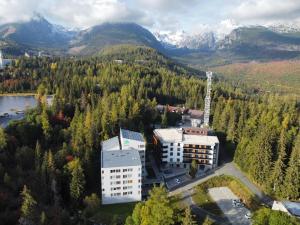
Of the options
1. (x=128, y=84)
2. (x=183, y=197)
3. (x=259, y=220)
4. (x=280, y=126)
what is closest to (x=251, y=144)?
(x=280, y=126)

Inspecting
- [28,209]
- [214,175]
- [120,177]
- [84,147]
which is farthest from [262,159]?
[28,209]

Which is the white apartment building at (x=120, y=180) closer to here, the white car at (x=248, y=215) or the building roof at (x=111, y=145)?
the building roof at (x=111, y=145)

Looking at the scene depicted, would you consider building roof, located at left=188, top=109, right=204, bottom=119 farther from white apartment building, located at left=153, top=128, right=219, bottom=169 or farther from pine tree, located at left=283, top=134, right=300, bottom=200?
pine tree, located at left=283, top=134, right=300, bottom=200

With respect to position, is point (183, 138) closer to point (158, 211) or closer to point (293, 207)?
point (293, 207)

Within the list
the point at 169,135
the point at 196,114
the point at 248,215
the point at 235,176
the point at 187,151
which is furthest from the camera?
the point at 196,114

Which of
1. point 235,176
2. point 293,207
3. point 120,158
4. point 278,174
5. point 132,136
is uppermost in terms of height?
point 132,136

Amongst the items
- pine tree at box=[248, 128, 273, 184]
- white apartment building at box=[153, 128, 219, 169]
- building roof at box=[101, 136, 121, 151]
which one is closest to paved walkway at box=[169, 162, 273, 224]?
pine tree at box=[248, 128, 273, 184]
